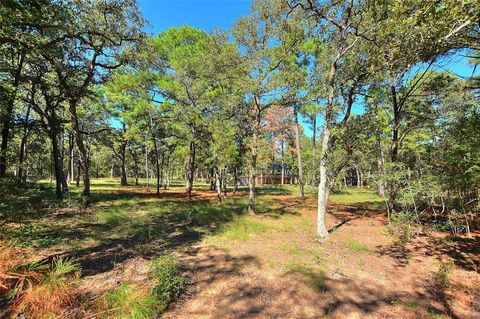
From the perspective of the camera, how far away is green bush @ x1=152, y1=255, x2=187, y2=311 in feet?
16.3

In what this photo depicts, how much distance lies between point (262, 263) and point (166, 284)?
2802mm

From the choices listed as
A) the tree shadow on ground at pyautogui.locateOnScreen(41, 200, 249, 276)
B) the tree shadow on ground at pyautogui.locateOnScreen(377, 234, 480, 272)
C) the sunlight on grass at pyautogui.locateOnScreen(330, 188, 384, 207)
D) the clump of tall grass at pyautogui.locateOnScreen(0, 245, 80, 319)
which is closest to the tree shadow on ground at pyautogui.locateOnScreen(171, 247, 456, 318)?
the tree shadow on ground at pyautogui.locateOnScreen(41, 200, 249, 276)

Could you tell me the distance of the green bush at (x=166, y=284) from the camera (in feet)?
16.3

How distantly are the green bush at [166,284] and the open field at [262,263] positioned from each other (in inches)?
5.6

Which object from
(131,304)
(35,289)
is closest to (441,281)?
(131,304)

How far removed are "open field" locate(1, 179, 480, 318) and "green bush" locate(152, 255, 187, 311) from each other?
0.46ft

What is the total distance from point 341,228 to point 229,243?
5.30 meters

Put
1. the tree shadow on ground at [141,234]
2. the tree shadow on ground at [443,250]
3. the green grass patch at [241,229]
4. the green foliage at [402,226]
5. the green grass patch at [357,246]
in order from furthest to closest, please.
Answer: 1. the green grass patch at [241,229]
2. the green foliage at [402,226]
3. the green grass patch at [357,246]
4. the tree shadow on ground at [443,250]
5. the tree shadow on ground at [141,234]

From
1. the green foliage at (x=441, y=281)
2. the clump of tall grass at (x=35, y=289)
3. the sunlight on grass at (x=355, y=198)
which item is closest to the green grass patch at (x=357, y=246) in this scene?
the green foliage at (x=441, y=281)

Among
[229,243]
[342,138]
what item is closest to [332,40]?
[342,138]

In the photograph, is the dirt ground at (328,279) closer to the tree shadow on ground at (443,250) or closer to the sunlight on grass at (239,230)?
the tree shadow on ground at (443,250)

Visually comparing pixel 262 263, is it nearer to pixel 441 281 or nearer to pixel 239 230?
pixel 239 230

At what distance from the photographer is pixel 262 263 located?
22.8ft

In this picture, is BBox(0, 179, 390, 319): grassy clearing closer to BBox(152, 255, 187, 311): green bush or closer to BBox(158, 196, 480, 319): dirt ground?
BBox(152, 255, 187, 311): green bush
